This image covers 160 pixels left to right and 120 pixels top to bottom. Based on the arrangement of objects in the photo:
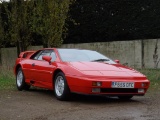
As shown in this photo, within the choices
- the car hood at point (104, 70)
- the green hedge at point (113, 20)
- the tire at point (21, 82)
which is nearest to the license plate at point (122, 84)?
the car hood at point (104, 70)

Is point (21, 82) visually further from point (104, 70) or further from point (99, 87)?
point (99, 87)

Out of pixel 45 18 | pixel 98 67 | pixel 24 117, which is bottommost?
pixel 24 117

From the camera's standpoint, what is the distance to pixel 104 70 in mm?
8539

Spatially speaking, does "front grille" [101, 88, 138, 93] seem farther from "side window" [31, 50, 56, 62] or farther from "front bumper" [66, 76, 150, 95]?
"side window" [31, 50, 56, 62]

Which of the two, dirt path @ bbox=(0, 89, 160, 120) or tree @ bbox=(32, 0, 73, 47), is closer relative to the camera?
dirt path @ bbox=(0, 89, 160, 120)

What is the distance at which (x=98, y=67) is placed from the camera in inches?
343

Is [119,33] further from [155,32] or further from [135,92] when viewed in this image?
[135,92]

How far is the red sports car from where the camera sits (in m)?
8.13

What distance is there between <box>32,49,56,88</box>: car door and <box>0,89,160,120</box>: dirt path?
0.36 metres

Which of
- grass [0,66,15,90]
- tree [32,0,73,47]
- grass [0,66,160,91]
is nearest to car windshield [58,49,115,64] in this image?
grass [0,66,160,91]

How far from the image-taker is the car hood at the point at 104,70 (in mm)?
8312

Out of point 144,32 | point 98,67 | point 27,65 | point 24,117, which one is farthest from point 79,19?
point 24,117

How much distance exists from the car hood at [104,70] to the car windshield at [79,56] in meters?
0.43

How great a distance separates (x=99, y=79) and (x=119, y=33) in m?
15.9
